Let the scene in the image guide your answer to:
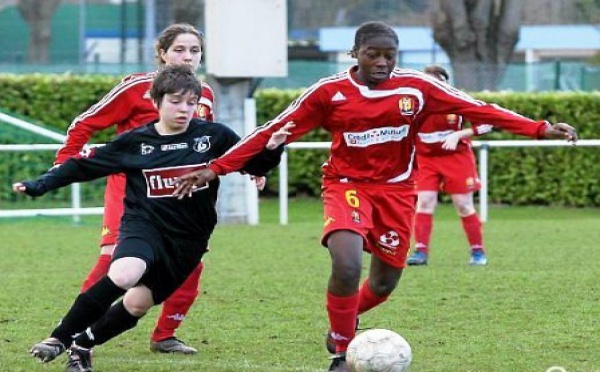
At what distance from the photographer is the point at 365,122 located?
6.93m

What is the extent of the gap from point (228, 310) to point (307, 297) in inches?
32.5

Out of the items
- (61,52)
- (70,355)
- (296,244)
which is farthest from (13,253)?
(61,52)

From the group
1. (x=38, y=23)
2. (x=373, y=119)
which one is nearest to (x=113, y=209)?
(x=373, y=119)

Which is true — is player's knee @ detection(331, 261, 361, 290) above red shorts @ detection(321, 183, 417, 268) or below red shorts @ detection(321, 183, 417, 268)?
below

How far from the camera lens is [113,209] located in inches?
293

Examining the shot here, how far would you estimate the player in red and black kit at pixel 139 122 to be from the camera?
740cm

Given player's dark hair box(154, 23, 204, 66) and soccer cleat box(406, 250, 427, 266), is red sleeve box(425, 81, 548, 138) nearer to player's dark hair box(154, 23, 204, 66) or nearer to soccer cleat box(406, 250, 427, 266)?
player's dark hair box(154, 23, 204, 66)

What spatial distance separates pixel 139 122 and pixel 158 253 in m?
1.11

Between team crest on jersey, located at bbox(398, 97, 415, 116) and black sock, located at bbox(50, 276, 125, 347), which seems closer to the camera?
black sock, located at bbox(50, 276, 125, 347)

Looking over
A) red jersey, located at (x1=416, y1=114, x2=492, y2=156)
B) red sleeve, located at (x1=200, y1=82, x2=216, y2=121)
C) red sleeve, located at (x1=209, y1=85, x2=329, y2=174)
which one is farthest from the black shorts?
red jersey, located at (x1=416, y1=114, x2=492, y2=156)

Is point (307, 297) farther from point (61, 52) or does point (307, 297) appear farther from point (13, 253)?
point (61, 52)

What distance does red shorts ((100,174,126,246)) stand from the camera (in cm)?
740

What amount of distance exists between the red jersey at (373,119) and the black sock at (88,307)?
811mm

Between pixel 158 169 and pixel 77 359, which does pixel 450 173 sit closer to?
pixel 158 169
